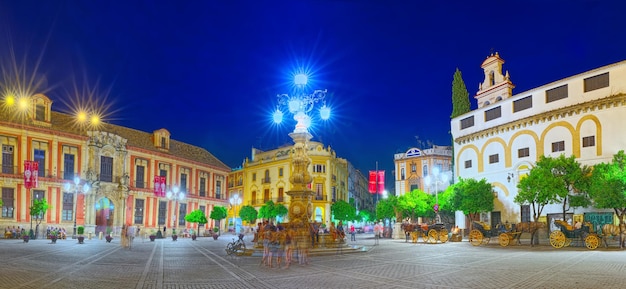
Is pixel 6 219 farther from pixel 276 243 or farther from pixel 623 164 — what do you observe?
pixel 623 164

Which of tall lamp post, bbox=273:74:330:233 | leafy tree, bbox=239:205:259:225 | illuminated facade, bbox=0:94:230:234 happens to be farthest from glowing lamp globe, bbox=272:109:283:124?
leafy tree, bbox=239:205:259:225

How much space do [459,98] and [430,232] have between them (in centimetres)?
2115

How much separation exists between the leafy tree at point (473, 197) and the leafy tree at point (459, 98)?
11.5m

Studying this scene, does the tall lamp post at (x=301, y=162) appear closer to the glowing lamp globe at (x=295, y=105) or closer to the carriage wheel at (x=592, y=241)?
the glowing lamp globe at (x=295, y=105)

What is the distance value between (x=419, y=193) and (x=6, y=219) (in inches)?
1344

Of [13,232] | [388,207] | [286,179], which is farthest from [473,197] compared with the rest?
[13,232]

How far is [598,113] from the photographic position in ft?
105

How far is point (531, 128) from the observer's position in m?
36.8

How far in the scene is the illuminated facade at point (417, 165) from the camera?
227ft

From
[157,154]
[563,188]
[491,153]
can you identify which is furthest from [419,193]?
[157,154]

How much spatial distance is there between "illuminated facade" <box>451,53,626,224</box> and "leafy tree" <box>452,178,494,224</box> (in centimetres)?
168

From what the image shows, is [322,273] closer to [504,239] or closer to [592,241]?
[592,241]

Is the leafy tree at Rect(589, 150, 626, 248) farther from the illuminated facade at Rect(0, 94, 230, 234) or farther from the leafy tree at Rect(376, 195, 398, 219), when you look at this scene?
the illuminated facade at Rect(0, 94, 230, 234)

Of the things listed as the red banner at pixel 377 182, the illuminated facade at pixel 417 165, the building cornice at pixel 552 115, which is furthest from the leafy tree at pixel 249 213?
the building cornice at pixel 552 115
